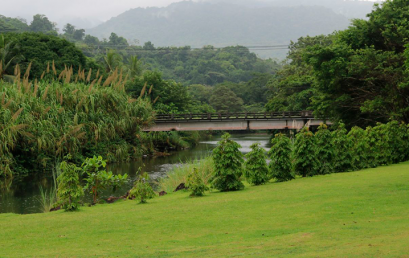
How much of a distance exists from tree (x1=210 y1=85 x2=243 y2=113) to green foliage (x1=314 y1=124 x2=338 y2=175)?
229 feet

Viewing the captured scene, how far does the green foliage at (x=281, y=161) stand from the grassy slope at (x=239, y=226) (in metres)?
2.82

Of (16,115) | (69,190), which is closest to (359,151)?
(69,190)

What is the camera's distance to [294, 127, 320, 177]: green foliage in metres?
18.1

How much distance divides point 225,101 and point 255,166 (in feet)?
240

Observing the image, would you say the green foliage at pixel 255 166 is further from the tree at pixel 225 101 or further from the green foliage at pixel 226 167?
the tree at pixel 225 101

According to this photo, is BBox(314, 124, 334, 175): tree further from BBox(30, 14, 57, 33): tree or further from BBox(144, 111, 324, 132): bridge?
BBox(30, 14, 57, 33): tree

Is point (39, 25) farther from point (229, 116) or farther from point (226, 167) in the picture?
point (226, 167)

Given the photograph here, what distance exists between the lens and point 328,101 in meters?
32.9

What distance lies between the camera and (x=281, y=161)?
17.5m

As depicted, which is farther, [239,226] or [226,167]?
[226,167]

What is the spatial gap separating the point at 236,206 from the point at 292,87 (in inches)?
1798

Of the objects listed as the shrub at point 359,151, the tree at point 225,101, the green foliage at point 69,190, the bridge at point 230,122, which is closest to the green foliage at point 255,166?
the shrub at point 359,151

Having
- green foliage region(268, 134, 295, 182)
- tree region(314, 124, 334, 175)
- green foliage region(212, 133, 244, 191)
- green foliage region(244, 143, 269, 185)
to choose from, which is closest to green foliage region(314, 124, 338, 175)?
tree region(314, 124, 334, 175)

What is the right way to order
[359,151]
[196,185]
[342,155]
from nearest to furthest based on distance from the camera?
[196,185] < [342,155] < [359,151]
